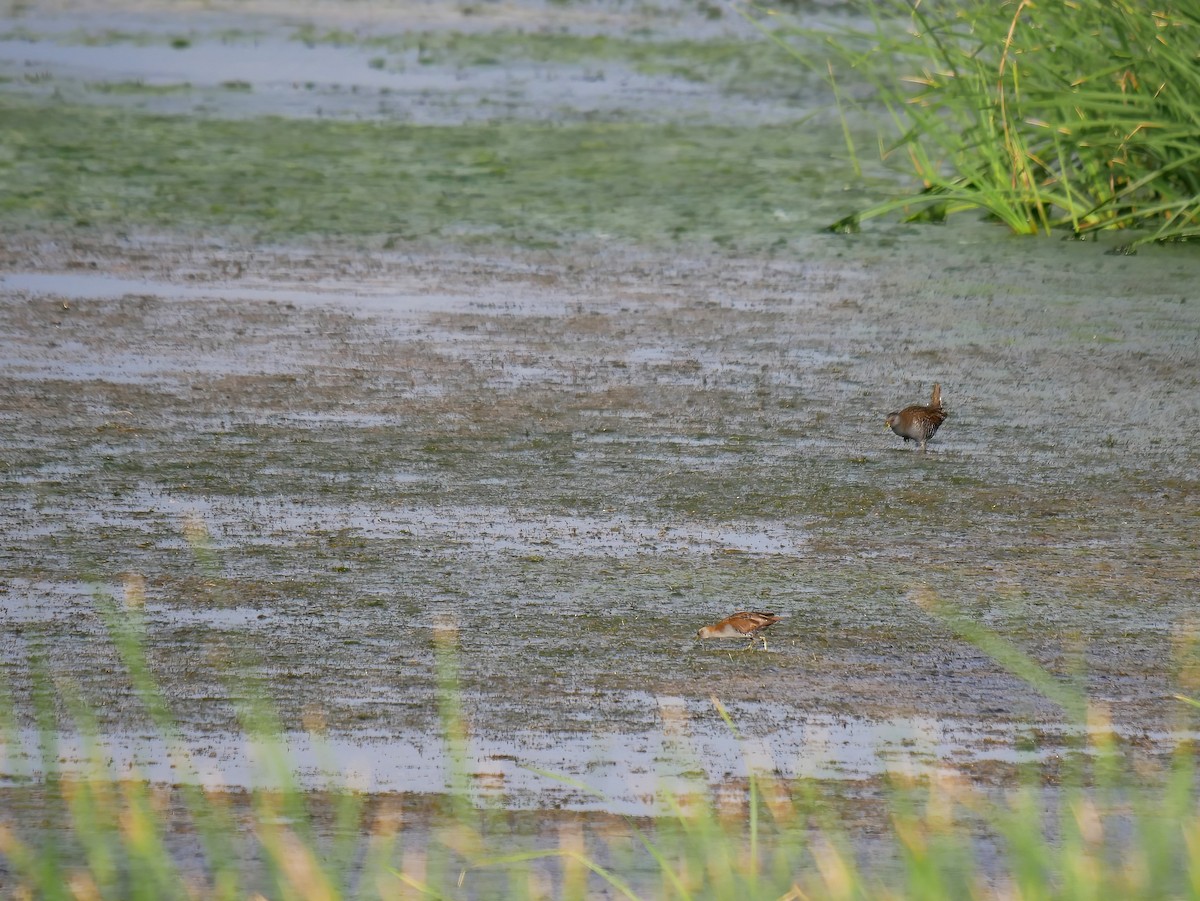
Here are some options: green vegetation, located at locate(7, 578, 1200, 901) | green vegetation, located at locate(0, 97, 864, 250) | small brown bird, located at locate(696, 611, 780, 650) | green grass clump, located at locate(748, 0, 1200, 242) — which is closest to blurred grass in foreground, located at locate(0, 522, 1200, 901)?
green vegetation, located at locate(7, 578, 1200, 901)

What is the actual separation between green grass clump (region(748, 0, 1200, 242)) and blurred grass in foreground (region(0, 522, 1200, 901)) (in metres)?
3.47

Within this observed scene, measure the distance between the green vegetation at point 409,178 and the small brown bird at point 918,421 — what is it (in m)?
2.31

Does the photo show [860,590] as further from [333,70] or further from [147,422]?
[333,70]

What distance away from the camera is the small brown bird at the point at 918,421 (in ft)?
13.1

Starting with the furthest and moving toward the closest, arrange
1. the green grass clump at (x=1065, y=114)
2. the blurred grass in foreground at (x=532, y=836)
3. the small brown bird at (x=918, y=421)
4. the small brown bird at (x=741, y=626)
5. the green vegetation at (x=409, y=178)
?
the green vegetation at (x=409, y=178), the green grass clump at (x=1065, y=114), the small brown bird at (x=918, y=421), the small brown bird at (x=741, y=626), the blurred grass in foreground at (x=532, y=836)

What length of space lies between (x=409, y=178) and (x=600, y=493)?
139 inches

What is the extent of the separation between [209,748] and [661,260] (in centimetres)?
367

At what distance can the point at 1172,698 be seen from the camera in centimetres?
282

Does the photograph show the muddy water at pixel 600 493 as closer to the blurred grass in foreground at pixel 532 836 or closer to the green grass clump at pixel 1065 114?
the blurred grass in foreground at pixel 532 836

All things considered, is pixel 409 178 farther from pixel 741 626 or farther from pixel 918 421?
pixel 741 626

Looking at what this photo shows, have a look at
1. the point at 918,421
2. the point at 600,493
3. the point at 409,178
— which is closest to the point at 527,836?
the point at 600,493

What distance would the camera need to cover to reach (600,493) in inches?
147

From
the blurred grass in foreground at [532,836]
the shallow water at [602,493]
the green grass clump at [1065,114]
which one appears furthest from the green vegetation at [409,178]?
the blurred grass in foreground at [532,836]

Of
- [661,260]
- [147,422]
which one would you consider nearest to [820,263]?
[661,260]
